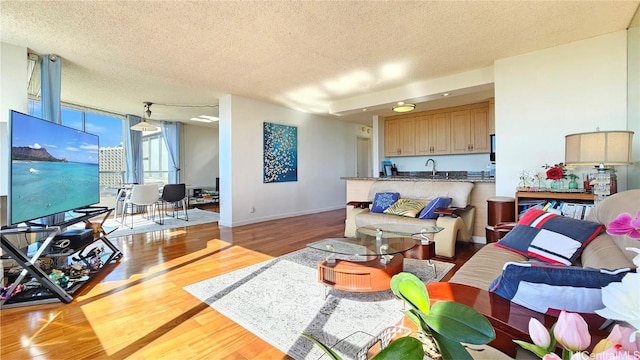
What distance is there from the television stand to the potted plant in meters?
2.92

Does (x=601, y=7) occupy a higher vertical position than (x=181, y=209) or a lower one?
higher

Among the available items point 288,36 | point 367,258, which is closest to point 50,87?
point 288,36

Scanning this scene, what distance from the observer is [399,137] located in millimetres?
6781

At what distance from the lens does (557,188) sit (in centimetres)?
313

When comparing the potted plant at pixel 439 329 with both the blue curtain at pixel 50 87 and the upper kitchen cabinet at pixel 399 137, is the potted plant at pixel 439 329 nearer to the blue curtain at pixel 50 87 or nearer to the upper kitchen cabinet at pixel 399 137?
the blue curtain at pixel 50 87

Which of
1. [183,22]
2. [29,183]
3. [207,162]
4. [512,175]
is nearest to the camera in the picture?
[29,183]

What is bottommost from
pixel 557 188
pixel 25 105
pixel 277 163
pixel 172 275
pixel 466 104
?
pixel 172 275

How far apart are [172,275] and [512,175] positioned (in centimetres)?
419

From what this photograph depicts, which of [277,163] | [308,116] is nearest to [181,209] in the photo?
[277,163]

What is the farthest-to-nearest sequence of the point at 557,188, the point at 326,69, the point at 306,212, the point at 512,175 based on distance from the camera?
the point at 306,212, the point at 326,69, the point at 512,175, the point at 557,188

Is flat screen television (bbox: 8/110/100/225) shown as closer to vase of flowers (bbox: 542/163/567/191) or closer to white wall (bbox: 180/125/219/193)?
vase of flowers (bbox: 542/163/567/191)

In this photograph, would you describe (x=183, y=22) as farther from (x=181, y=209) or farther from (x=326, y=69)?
(x=181, y=209)

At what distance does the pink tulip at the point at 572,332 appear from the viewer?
34cm

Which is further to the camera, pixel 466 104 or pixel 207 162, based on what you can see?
pixel 207 162
